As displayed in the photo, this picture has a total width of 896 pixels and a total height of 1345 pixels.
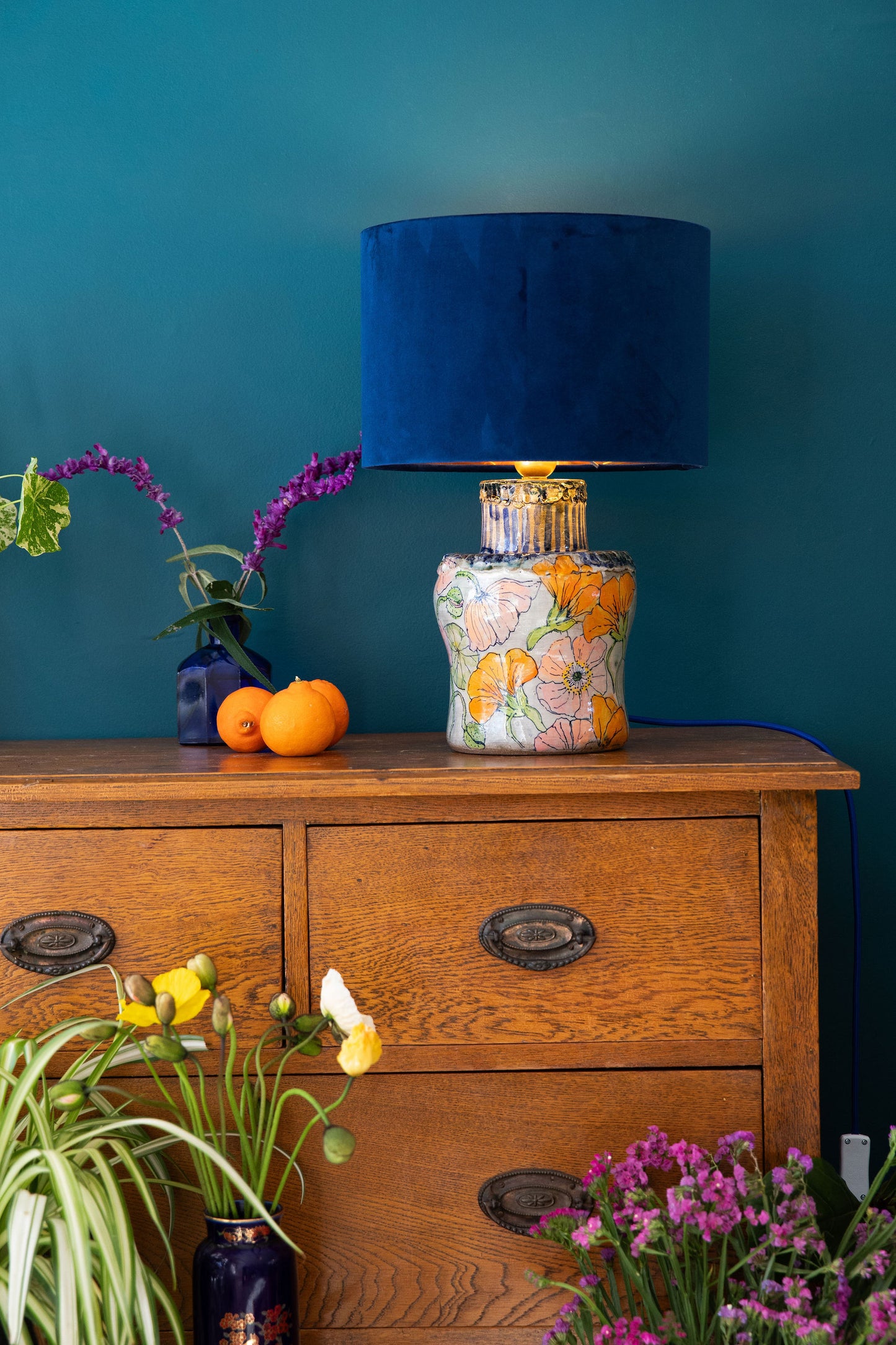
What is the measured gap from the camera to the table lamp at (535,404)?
4.00 ft

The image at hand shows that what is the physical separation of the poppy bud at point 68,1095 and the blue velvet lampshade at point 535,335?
2.36 ft

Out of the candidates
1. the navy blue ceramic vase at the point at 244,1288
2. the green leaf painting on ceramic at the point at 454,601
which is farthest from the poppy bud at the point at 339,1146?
the green leaf painting on ceramic at the point at 454,601

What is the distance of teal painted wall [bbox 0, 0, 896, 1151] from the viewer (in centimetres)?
159

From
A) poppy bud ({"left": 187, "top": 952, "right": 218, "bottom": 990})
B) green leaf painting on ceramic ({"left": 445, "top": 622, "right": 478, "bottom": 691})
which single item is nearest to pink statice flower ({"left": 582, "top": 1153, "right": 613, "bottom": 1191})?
poppy bud ({"left": 187, "top": 952, "right": 218, "bottom": 990})

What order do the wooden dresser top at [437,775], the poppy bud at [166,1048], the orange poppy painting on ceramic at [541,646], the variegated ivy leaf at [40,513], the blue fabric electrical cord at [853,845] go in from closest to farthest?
the poppy bud at [166,1048], the wooden dresser top at [437,775], the orange poppy painting on ceramic at [541,646], the variegated ivy leaf at [40,513], the blue fabric electrical cord at [853,845]

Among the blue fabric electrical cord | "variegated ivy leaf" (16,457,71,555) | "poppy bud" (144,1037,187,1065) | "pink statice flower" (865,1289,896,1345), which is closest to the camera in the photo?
"pink statice flower" (865,1289,896,1345)

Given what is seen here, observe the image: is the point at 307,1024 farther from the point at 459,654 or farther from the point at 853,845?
the point at 853,845

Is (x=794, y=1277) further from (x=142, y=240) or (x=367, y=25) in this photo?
(x=367, y=25)

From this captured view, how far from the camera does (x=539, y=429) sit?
1225mm

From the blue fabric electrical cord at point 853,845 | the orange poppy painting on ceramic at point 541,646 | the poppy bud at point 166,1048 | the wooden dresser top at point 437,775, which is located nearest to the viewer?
the poppy bud at point 166,1048

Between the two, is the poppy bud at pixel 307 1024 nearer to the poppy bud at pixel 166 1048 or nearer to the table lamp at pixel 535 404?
the poppy bud at pixel 166 1048

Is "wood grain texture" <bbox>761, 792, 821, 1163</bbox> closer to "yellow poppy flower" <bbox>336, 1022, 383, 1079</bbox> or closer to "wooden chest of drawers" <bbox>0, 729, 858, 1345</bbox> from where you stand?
"wooden chest of drawers" <bbox>0, 729, 858, 1345</bbox>

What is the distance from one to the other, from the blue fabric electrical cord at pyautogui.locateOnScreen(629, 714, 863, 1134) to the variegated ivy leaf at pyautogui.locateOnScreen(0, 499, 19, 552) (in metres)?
0.85

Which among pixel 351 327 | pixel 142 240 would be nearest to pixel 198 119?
pixel 142 240
